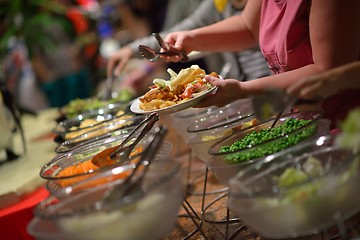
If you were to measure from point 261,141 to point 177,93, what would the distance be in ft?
1.32

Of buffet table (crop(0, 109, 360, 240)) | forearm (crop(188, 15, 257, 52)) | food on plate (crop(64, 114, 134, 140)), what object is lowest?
buffet table (crop(0, 109, 360, 240))

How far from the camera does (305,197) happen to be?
1.05 meters

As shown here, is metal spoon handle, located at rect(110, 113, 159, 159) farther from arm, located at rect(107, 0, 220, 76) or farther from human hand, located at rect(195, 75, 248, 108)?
arm, located at rect(107, 0, 220, 76)

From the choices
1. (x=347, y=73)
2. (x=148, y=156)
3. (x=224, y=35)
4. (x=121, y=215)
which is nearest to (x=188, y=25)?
(x=224, y=35)

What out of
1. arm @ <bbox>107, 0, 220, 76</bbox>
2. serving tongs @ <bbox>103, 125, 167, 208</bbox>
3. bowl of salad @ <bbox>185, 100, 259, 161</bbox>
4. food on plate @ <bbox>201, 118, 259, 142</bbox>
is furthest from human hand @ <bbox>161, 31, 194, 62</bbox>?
serving tongs @ <bbox>103, 125, 167, 208</bbox>

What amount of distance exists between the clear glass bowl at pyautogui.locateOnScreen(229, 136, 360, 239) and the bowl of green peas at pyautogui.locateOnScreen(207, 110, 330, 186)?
135mm

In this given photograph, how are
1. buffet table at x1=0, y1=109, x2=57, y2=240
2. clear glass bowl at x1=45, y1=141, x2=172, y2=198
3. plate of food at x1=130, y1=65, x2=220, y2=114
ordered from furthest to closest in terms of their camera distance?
buffet table at x1=0, y1=109, x2=57, y2=240, plate of food at x1=130, y1=65, x2=220, y2=114, clear glass bowl at x1=45, y1=141, x2=172, y2=198

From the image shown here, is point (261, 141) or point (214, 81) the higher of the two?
point (214, 81)

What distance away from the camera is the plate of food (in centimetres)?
160

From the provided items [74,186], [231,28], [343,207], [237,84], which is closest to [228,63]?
[231,28]

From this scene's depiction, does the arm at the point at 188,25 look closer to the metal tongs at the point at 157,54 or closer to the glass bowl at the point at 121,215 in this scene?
the metal tongs at the point at 157,54

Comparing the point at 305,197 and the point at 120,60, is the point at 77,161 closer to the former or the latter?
the point at 305,197

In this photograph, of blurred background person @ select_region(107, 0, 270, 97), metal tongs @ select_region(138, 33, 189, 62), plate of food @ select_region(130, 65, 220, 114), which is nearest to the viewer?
plate of food @ select_region(130, 65, 220, 114)

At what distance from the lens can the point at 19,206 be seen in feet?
6.38
